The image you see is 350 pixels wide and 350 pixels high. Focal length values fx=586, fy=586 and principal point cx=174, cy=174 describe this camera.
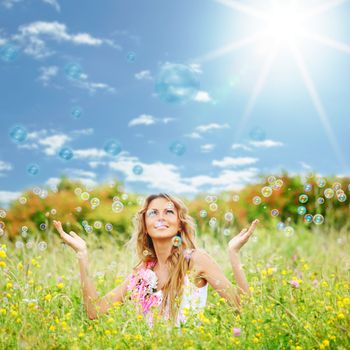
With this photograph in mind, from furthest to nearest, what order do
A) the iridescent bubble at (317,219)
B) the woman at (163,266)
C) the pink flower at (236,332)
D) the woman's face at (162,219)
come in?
the iridescent bubble at (317,219)
the woman's face at (162,219)
the woman at (163,266)
the pink flower at (236,332)

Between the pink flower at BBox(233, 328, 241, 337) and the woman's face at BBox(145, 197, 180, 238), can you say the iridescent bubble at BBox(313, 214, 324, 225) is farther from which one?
the pink flower at BBox(233, 328, 241, 337)

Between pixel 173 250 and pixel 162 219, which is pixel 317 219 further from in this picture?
pixel 162 219

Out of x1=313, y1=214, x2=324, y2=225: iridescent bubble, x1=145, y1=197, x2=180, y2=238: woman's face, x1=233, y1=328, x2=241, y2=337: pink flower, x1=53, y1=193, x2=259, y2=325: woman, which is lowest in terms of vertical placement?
x1=233, y1=328, x2=241, y2=337: pink flower

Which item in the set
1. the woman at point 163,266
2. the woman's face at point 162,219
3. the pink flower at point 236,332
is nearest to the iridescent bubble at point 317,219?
the woman at point 163,266

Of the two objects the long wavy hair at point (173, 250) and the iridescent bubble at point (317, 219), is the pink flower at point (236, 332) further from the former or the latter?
the iridescent bubble at point (317, 219)

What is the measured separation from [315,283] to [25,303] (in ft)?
9.57

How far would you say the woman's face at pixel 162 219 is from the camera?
497 centimetres

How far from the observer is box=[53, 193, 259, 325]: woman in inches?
189

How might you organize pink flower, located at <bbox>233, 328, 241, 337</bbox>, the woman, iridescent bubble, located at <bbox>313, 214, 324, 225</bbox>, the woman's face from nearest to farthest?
pink flower, located at <bbox>233, 328, 241, 337</bbox> < the woman < the woman's face < iridescent bubble, located at <bbox>313, 214, 324, 225</bbox>

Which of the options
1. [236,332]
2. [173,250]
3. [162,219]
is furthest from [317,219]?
[236,332]

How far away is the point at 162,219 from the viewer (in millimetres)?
4992

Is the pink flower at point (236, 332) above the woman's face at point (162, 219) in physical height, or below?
below

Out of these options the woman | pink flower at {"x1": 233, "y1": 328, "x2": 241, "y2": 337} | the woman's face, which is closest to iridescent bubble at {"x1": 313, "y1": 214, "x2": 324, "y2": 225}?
the woman

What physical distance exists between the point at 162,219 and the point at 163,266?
43 cm
